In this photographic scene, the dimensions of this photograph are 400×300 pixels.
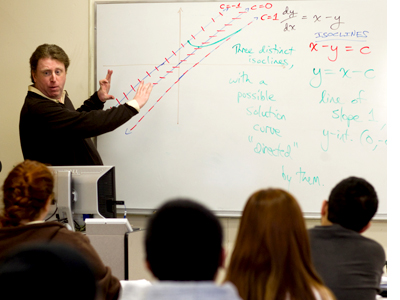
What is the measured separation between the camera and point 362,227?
1538 mm

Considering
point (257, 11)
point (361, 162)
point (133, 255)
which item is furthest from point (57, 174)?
point (361, 162)

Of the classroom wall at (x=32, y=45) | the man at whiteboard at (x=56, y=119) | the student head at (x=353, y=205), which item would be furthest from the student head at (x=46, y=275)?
the classroom wall at (x=32, y=45)

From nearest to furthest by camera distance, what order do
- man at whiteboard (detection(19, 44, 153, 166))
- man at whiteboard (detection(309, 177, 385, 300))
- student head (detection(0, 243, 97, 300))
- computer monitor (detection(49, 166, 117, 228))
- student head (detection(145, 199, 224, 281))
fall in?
1. student head (detection(0, 243, 97, 300))
2. student head (detection(145, 199, 224, 281))
3. man at whiteboard (detection(309, 177, 385, 300))
4. computer monitor (detection(49, 166, 117, 228))
5. man at whiteboard (detection(19, 44, 153, 166))

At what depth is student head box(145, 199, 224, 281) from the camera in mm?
806

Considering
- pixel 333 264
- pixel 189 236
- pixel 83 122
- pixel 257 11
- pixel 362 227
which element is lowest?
pixel 333 264

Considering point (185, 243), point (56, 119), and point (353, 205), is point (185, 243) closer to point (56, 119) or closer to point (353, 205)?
point (353, 205)

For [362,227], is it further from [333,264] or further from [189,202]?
[189,202]

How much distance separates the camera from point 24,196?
1499 millimetres

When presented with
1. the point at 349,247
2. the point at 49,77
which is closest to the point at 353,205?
the point at 349,247

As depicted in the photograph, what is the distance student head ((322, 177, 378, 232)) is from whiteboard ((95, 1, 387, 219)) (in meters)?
1.34

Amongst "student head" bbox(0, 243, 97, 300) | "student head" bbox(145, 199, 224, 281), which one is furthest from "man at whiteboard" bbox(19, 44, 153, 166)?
"student head" bbox(0, 243, 97, 300)

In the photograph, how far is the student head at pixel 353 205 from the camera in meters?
1.52

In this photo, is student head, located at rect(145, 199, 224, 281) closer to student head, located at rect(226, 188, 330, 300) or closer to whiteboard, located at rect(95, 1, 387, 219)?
student head, located at rect(226, 188, 330, 300)

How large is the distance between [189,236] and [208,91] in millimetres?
2198
